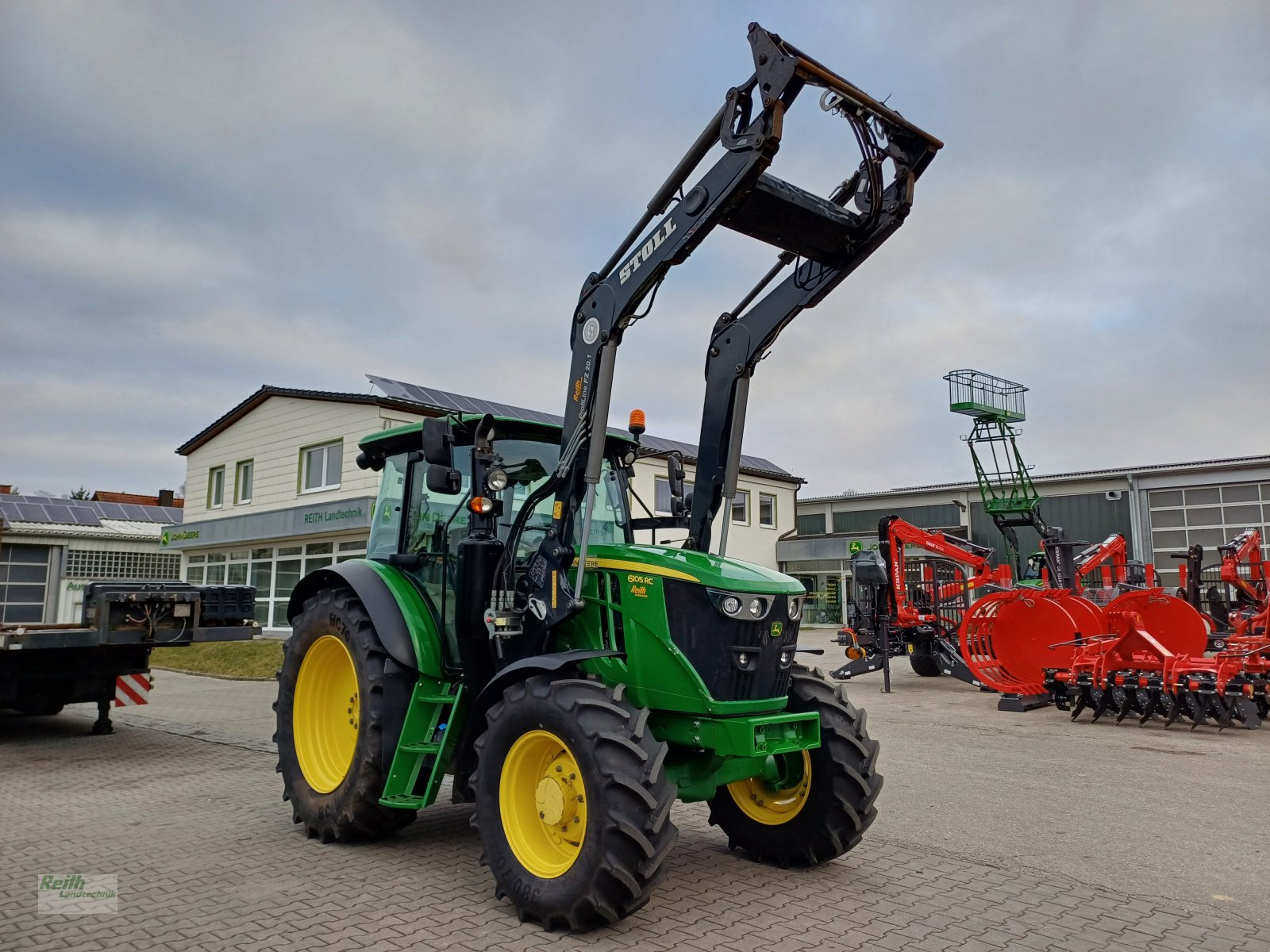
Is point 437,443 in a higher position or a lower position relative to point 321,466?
lower

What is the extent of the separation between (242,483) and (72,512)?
1043cm

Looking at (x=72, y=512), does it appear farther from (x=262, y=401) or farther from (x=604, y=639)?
(x=604, y=639)

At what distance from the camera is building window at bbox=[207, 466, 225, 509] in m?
26.6

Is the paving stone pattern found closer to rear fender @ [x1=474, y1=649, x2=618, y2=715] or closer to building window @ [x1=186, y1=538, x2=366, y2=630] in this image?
rear fender @ [x1=474, y1=649, x2=618, y2=715]

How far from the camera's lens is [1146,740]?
9641 mm

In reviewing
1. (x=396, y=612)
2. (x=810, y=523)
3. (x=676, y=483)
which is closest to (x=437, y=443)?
(x=396, y=612)

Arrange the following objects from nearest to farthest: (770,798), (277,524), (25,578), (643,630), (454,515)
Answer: (643,630) → (770,798) → (454,515) → (277,524) → (25,578)

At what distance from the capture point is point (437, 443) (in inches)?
197

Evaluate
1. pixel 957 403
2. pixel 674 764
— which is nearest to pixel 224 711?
pixel 674 764

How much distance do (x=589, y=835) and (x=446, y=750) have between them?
1384mm

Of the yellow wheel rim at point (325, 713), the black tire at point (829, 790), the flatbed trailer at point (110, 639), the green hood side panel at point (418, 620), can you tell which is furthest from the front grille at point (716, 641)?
the flatbed trailer at point (110, 639)

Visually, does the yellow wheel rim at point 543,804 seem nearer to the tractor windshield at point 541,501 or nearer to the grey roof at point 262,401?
the tractor windshield at point 541,501

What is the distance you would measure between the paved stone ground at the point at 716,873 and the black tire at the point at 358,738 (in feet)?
0.52

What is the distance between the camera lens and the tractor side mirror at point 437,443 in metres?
5.01
